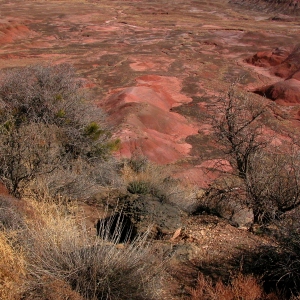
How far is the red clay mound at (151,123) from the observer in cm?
1898

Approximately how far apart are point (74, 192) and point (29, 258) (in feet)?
11.1

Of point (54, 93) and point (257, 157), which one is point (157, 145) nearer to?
point (54, 93)

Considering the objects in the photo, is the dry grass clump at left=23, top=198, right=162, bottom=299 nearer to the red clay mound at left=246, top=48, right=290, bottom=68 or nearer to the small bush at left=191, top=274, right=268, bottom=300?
the small bush at left=191, top=274, right=268, bottom=300

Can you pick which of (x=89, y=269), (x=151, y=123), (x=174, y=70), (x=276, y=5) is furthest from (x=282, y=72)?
(x=276, y=5)

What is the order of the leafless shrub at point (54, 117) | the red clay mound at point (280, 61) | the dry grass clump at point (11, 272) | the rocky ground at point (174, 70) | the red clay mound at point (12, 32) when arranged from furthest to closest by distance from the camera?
the red clay mound at point (12, 32) → the red clay mound at point (280, 61) → the rocky ground at point (174, 70) → the leafless shrub at point (54, 117) → the dry grass clump at point (11, 272)

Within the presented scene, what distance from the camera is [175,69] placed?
1463 inches

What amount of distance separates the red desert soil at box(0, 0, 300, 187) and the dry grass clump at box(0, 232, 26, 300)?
790cm

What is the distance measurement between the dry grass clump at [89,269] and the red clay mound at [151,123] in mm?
13401

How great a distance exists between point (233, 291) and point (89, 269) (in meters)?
1.58

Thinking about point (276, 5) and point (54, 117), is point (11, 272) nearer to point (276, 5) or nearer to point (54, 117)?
point (54, 117)

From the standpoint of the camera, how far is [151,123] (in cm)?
2281

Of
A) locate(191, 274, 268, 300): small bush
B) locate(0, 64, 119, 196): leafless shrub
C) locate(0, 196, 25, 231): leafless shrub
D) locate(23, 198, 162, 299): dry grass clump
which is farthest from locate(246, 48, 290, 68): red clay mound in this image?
locate(23, 198, 162, 299): dry grass clump

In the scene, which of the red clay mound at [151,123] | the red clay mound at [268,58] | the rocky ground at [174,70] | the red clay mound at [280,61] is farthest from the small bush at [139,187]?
the red clay mound at [268,58]

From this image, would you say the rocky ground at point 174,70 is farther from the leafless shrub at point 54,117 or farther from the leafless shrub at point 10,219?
the leafless shrub at point 54,117
